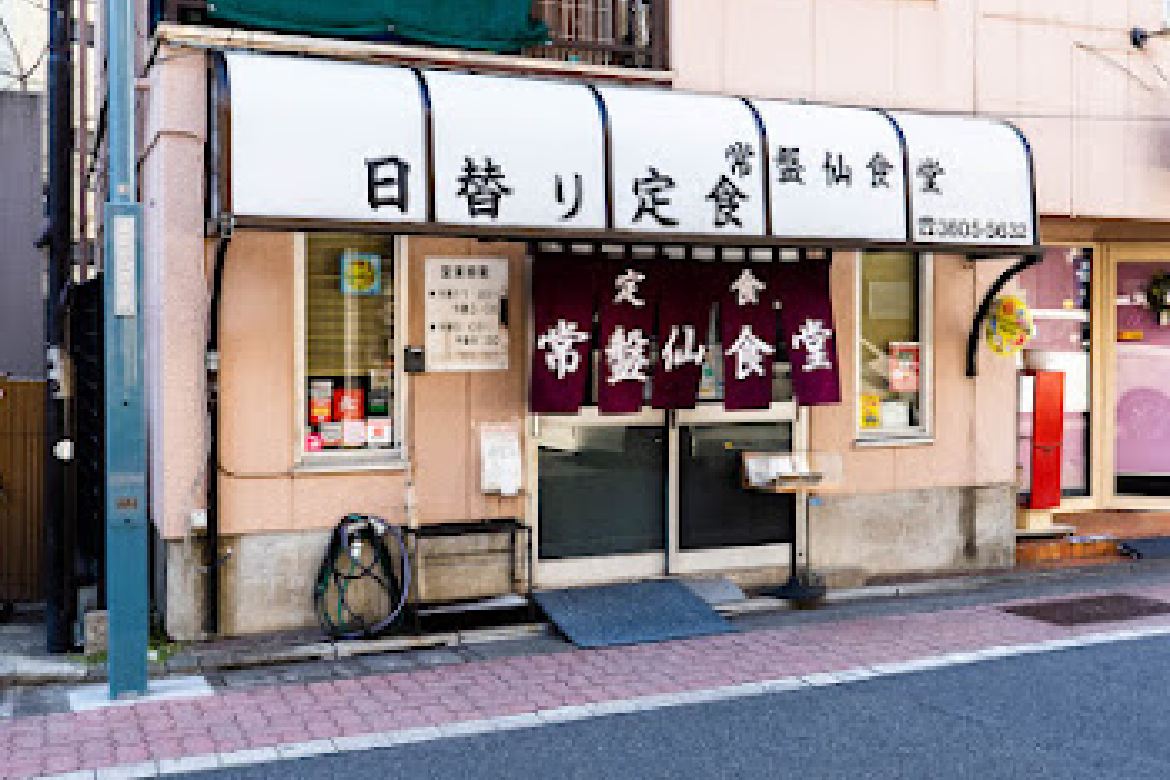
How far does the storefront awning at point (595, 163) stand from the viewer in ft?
27.6

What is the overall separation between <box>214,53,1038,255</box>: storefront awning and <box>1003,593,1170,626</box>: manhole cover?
3265mm

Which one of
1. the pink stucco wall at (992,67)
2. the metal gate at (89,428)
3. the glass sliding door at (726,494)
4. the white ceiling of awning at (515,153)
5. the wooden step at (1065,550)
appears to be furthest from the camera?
the wooden step at (1065,550)

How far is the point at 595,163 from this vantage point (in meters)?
9.34

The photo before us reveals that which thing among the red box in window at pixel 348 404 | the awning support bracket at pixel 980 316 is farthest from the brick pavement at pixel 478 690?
the awning support bracket at pixel 980 316

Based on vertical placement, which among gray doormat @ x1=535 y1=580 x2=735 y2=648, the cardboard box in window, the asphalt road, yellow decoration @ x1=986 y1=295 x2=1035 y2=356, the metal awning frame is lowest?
the asphalt road

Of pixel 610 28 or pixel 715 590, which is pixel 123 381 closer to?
pixel 715 590

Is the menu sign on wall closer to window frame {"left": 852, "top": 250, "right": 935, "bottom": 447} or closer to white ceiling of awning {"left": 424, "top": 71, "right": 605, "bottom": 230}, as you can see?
white ceiling of awning {"left": 424, "top": 71, "right": 605, "bottom": 230}

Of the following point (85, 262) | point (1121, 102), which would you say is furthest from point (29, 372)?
point (1121, 102)

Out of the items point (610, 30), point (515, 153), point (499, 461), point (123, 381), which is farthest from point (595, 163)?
point (123, 381)

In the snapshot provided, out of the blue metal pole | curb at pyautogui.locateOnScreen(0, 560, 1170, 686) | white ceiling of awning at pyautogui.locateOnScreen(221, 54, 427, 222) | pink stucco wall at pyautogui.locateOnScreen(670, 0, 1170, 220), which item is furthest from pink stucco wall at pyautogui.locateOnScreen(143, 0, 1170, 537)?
the blue metal pole

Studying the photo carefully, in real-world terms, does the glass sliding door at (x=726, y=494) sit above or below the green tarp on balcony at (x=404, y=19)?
below

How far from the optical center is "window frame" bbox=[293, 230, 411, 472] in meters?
9.56

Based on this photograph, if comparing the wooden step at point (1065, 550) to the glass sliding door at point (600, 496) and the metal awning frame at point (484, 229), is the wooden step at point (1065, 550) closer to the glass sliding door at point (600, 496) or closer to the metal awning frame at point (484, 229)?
the metal awning frame at point (484, 229)

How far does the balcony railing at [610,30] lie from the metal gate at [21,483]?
5.49 metres
